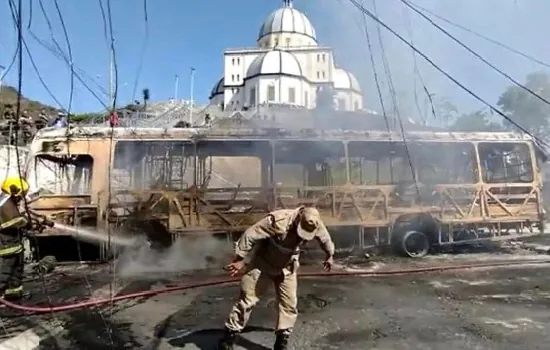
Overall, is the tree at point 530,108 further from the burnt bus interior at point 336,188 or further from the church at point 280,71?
the church at point 280,71

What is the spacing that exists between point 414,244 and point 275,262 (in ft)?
23.6

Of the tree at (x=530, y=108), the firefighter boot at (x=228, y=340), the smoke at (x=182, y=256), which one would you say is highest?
the tree at (x=530, y=108)

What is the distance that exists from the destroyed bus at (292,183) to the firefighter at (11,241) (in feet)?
9.48

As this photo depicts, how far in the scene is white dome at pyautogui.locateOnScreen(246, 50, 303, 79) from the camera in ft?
187

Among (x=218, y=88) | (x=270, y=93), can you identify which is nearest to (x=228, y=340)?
(x=270, y=93)

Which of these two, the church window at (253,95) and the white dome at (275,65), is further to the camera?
the church window at (253,95)

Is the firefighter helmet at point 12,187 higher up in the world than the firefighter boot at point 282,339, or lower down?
higher up

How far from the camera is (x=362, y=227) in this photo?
1062 cm

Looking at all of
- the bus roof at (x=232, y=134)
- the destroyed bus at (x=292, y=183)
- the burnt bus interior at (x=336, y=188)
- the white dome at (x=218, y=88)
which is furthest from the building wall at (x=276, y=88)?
the bus roof at (x=232, y=134)

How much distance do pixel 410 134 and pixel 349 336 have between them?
6.89 m

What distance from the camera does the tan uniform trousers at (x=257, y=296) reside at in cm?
448

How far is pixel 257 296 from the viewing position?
4559 millimetres

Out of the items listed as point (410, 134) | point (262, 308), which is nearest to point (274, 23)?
point (410, 134)

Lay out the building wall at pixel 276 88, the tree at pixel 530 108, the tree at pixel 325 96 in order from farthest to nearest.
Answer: the tree at pixel 325 96 < the building wall at pixel 276 88 < the tree at pixel 530 108
